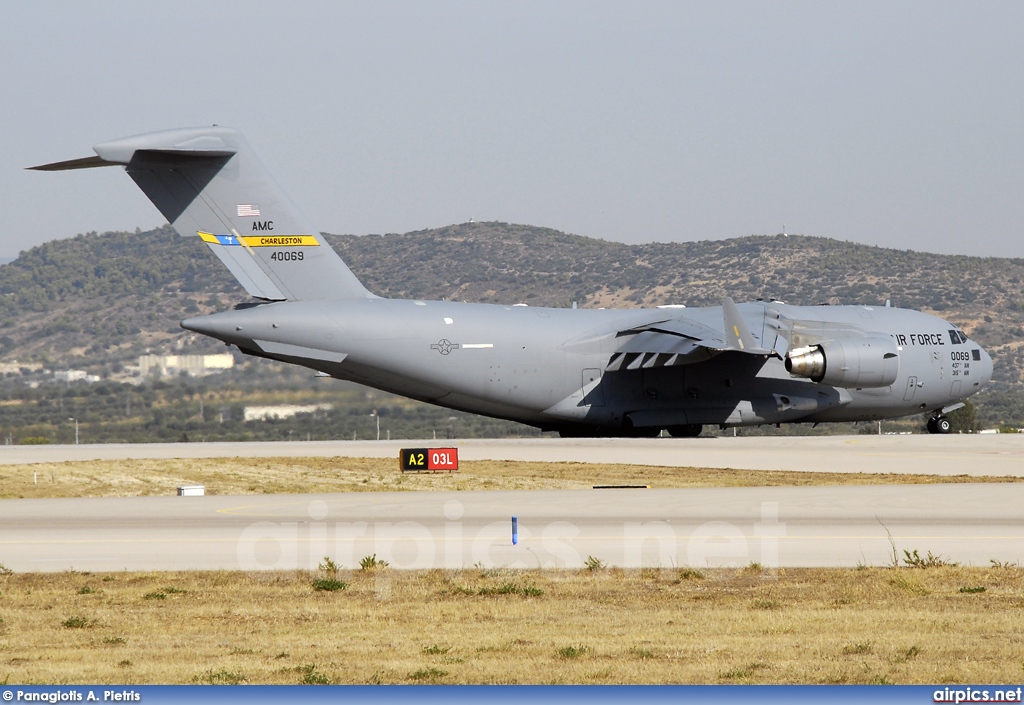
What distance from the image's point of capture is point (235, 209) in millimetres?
31969

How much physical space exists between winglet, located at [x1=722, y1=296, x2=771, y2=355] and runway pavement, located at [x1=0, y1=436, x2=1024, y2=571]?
6.71m

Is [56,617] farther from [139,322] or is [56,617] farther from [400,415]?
[139,322]

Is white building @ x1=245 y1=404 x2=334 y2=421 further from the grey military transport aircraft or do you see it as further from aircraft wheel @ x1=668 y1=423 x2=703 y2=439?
aircraft wheel @ x1=668 y1=423 x2=703 y2=439

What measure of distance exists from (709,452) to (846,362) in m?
6.45

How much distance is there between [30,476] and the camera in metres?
27.1

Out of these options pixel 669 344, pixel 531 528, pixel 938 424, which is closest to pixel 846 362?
pixel 669 344

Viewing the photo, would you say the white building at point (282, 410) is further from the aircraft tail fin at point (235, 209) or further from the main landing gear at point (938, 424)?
the main landing gear at point (938, 424)

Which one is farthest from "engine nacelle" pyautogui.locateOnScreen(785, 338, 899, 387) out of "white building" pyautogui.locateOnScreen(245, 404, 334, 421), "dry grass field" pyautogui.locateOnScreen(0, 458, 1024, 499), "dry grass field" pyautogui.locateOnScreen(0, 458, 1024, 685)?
"dry grass field" pyautogui.locateOnScreen(0, 458, 1024, 685)

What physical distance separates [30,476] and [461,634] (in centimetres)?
1892

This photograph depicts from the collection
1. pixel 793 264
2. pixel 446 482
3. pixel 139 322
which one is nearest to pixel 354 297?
pixel 446 482

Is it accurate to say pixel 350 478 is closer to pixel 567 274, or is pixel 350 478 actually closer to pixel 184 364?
pixel 184 364

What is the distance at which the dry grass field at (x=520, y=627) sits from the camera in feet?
30.3

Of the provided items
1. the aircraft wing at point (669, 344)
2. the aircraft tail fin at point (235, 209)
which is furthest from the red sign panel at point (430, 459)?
the aircraft wing at point (669, 344)

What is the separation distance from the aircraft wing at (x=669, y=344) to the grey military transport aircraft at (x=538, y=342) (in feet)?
0.18
